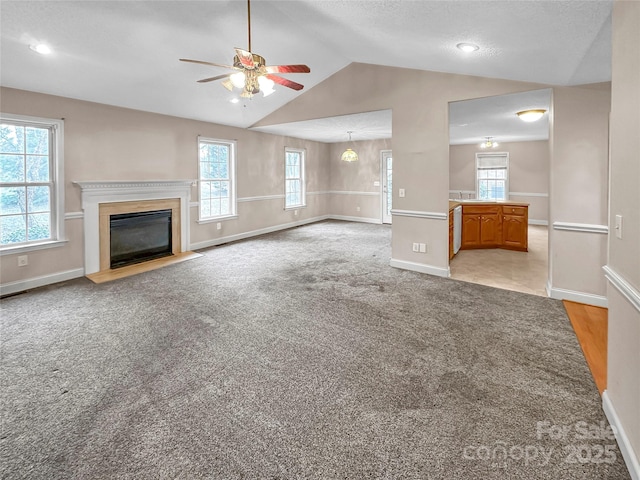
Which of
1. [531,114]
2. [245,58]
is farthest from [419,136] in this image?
[245,58]

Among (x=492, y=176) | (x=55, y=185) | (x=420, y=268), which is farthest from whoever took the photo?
(x=492, y=176)

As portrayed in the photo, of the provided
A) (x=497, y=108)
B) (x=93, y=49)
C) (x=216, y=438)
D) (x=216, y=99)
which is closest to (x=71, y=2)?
(x=93, y=49)

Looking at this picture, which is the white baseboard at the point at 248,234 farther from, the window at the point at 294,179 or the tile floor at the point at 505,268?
the tile floor at the point at 505,268

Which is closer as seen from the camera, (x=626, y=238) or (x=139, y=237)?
(x=626, y=238)

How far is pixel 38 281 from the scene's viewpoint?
4.50m

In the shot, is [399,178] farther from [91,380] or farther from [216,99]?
[91,380]

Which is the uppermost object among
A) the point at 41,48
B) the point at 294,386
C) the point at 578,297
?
the point at 41,48

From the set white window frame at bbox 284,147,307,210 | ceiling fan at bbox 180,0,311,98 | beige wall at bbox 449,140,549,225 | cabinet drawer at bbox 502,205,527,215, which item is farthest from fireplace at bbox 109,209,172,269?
beige wall at bbox 449,140,549,225

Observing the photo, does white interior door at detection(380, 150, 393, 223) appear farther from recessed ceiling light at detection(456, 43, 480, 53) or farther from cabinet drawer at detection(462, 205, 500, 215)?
recessed ceiling light at detection(456, 43, 480, 53)

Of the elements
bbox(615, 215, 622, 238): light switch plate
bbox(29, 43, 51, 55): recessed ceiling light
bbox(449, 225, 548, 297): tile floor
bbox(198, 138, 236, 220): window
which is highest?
bbox(29, 43, 51, 55): recessed ceiling light

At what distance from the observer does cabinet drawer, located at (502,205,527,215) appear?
602 cm

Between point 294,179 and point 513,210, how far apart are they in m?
5.40

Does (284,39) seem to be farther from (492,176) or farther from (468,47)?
(492,176)

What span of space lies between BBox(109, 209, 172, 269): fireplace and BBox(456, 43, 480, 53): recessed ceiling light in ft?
16.5
